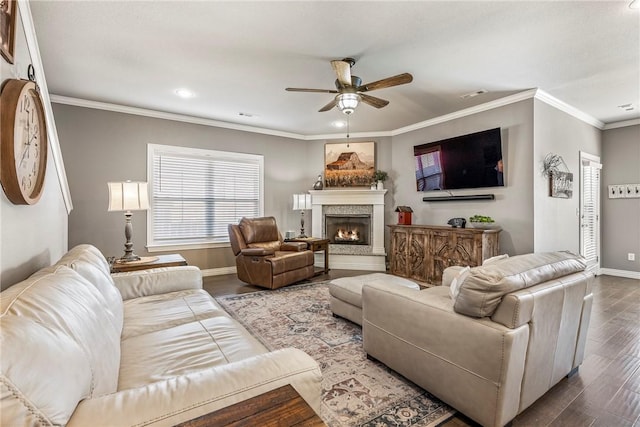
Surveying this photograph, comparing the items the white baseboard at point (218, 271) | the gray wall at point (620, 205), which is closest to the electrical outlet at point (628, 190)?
the gray wall at point (620, 205)

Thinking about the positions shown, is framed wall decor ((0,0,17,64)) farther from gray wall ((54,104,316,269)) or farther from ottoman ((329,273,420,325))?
gray wall ((54,104,316,269))

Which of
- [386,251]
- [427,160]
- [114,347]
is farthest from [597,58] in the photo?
[114,347]

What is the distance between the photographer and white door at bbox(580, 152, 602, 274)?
15.4 ft

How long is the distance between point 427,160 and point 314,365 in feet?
15.2

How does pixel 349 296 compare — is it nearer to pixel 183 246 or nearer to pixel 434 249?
pixel 434 249

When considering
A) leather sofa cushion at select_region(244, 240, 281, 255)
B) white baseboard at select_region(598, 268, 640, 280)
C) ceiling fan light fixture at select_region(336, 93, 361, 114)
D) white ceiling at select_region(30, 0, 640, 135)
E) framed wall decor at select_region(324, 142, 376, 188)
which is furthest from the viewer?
framed wall decor at select_region(324, 142, 376, 188)

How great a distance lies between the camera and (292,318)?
308 centimetres

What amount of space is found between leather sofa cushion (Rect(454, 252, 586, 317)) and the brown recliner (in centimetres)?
291

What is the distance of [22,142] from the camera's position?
4.63 feet

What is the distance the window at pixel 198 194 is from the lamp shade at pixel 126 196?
5.25ft

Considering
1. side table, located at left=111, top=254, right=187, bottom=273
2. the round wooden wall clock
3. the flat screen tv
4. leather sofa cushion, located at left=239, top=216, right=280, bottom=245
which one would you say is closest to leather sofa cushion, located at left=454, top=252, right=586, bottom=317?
the round wooden wall clock

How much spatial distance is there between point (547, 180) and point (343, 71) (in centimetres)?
331

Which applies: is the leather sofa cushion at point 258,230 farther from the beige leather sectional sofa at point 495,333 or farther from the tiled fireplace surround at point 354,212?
the beige leather sectional sofa at point 495,333

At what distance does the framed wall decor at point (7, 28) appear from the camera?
131 centimetres
